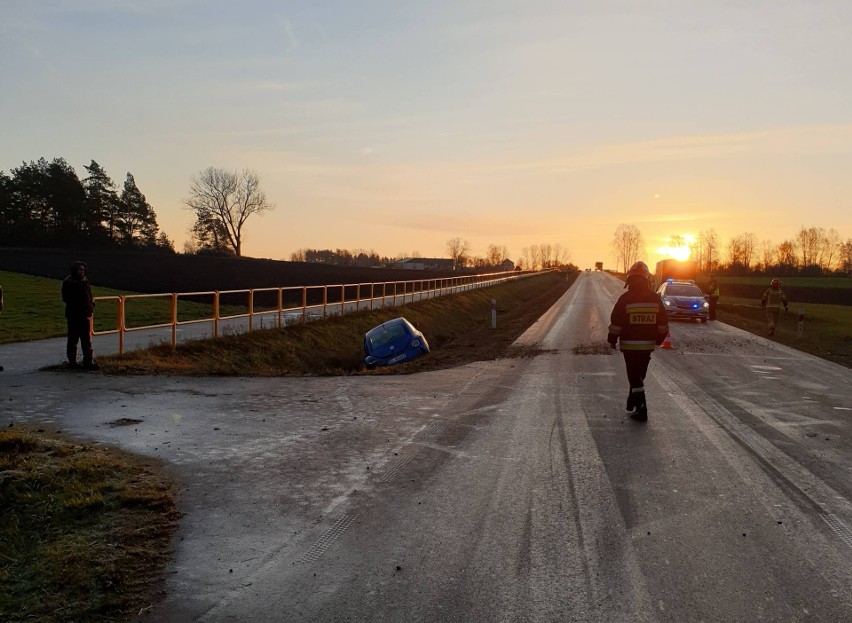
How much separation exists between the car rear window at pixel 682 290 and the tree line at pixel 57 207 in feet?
226

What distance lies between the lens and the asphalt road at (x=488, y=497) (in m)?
4.07

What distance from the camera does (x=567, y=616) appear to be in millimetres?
3785

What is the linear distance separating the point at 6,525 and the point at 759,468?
6.85m

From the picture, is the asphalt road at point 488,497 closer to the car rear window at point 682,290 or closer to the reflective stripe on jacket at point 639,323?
the reflective stripe on jacket at point 639,323

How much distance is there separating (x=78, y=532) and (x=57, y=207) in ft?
277

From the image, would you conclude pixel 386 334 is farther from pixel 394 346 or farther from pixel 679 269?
pixel 679 269

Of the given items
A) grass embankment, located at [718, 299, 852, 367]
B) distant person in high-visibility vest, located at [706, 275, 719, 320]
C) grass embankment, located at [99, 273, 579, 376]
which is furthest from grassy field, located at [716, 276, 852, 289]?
grass embankment, located at [99, 273, 579, 376]

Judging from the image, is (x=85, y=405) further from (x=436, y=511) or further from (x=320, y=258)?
(x=320, y=258)

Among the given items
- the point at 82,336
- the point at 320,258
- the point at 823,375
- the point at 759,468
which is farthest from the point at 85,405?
the point at 320,258

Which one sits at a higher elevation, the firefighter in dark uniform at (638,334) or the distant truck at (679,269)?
the distant truck at (679,269)

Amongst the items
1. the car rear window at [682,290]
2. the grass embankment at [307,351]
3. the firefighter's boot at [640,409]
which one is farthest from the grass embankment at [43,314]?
the car rear window at [682,290]

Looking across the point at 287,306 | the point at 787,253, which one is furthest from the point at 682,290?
the point at 787,253

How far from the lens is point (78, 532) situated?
506cm

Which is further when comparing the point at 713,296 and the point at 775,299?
the point at 713,296
